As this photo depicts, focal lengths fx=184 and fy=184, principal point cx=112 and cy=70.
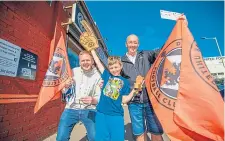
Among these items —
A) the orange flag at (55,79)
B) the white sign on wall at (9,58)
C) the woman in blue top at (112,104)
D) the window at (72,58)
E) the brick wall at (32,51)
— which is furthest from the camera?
the window at (72,58)

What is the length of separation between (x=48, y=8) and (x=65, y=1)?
1420 millimetres

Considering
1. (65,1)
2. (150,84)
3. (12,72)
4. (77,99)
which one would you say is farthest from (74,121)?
(65,1)

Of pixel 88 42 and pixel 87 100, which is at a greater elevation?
pixel 88 42

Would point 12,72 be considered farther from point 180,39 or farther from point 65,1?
point 65,1

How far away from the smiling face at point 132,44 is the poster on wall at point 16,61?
6.86 feet

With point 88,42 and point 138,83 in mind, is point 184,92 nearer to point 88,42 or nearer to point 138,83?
point 138,83

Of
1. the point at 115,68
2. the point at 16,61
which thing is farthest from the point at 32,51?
the point at 115,68

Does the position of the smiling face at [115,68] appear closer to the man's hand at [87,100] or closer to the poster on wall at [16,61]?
the man's hand at [87,100]

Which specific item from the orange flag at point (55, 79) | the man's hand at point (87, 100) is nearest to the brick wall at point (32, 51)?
the orange flag at point (55, 79)

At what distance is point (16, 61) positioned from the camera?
3482 mm

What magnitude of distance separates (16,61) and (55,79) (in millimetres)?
955

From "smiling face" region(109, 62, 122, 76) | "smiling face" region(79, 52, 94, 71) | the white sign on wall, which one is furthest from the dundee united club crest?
the white sign on wall

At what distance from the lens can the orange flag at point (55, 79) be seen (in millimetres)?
2990

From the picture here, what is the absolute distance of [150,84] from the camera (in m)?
2.90
